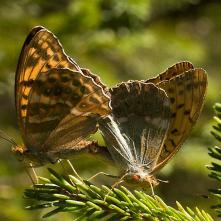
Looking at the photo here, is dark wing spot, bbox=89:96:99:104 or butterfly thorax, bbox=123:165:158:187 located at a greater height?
dark wing spot, bbox=89:96:99:104

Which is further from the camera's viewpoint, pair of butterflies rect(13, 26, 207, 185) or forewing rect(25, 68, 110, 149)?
forewing rect(25, 68, 110, 149)

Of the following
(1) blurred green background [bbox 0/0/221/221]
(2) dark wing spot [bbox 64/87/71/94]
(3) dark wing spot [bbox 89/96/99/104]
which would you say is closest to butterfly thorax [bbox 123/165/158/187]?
(1) blurred green background [bbox 0/0/221/221]

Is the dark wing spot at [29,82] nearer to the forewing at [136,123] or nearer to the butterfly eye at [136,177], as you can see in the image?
the forewing at [136,123]

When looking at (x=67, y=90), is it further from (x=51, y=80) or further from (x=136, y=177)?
(x=136, y=177)

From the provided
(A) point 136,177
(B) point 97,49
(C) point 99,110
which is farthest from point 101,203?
(B) point 97,49

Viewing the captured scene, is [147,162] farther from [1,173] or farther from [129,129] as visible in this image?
[1,173]

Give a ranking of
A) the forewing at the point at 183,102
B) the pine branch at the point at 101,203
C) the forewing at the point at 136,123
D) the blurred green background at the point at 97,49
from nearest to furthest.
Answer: the pine branch at the point at 101,203 < the forewing at the point at 183,102 < the forewing at the point at 136,123 < the blurred green background at the point at 97,49

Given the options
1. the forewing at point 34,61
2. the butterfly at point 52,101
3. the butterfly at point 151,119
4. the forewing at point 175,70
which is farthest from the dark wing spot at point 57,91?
the forewing at point 175,70

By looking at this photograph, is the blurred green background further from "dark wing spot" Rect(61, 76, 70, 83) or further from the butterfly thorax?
"dark wing spot" Rect(61, 76, 70, 83)
